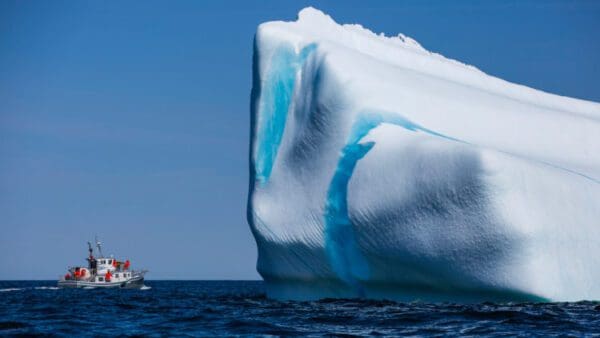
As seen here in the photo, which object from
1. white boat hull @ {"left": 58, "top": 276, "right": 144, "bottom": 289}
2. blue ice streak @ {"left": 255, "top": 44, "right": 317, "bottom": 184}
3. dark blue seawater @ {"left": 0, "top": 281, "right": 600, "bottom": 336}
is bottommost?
dark blue seawater @ {"left": 0, "top": 281, "right": 600, "bottom": 336}

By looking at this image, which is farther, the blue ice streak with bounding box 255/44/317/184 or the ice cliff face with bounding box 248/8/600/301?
the blue ice streak with bounding box 255/44/317/184

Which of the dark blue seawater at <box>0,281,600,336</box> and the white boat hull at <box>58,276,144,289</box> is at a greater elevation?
the white boat hull at <box>58,276,144,289</box>

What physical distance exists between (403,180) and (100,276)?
36.6 meters

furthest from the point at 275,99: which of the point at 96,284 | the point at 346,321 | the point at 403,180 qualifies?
the point at 96,284

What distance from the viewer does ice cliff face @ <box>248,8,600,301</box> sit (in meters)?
16.2

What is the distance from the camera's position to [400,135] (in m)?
18.6

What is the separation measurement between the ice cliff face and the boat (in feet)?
99.4

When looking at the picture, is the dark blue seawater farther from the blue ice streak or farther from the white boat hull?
the white boat hull

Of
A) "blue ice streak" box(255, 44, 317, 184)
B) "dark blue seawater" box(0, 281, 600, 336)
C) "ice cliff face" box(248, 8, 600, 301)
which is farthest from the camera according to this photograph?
"blue ice streak" box(255, 44, 317, 184)

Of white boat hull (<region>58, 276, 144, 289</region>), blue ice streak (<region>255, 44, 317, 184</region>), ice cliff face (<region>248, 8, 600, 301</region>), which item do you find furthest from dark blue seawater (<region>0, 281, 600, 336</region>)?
white boat hull (<region>58, 276, 144, 289</region>)

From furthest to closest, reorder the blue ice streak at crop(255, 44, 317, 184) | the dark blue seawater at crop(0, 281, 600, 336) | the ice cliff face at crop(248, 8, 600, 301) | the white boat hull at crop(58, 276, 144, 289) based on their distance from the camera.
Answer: the white boat hull at crop(58, 276, 144, 289), the blue ice streak at crop(255, 44, 317, 184), the ice cliff face at crop(248, 8, 600, 301), the dark blue seawater at crop(0, 281, 600, 336)

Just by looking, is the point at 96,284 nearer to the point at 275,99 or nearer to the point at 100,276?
the point at 100,276

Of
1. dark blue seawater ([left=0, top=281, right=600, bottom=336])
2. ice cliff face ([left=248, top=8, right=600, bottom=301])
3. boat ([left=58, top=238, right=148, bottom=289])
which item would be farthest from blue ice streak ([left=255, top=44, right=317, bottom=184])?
boat ([left=58, top=238, right=148, bottom=289])

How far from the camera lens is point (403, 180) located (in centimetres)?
1758
